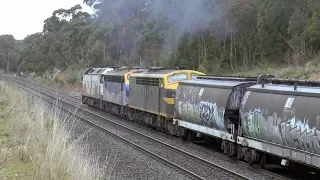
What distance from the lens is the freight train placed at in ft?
32.1

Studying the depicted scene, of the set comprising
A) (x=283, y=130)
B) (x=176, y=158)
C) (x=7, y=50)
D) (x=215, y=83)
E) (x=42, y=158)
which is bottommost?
(x=176, y=158)

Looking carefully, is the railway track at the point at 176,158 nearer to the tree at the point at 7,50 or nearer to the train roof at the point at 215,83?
the train roof at the point at 215,83

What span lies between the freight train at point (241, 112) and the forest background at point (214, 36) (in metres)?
9.46

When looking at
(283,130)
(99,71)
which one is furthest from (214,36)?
(283,130)

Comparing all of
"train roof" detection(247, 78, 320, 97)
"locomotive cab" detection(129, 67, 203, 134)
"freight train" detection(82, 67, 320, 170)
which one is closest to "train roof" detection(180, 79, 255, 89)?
"freight train" detection(82, 67, 320, 170)

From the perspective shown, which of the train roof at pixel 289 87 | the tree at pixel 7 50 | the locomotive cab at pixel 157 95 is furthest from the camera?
the tree at pixel 7 50

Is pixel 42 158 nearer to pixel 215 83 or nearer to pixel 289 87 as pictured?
pixel 289 87

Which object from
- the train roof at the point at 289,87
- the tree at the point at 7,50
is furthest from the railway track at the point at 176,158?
the tree at the point at 7,50

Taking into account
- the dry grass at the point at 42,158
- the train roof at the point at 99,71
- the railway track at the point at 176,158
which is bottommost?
the railway track at the point at 176,158

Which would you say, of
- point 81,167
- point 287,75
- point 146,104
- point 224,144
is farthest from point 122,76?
point 81,167

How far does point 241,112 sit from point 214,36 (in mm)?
24830

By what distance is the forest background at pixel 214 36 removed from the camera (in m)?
28.7

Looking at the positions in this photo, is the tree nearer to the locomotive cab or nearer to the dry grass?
the locomotive cab

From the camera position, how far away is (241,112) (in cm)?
1237
